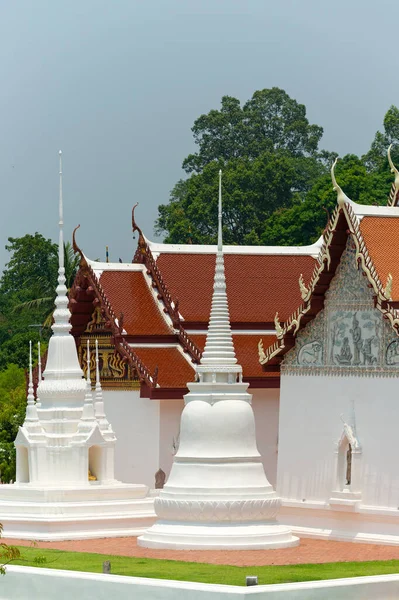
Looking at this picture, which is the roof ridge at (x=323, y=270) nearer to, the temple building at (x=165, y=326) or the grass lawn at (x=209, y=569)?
the temple building at (x=165, y=326)

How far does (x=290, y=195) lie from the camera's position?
63.9 m

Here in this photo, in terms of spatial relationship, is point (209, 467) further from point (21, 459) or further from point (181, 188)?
point (181, 188)

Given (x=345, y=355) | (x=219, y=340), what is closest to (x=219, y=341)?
(x=219, y=340)

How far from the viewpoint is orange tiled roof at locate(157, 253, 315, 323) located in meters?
38.9

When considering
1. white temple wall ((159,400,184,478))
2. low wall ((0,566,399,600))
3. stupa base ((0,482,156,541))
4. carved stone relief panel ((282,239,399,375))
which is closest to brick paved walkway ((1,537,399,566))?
stupa base ((0,482,156,541))

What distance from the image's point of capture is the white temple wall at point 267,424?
3756cm

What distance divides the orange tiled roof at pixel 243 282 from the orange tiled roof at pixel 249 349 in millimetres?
310

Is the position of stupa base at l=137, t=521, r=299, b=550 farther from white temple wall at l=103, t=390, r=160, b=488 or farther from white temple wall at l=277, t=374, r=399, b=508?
white temple wall at l=103, t=390, r=160, b=488

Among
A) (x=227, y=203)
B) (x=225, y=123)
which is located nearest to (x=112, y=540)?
(x=227, y=203)

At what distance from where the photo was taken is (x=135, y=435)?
124 ft

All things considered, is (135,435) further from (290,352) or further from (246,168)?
(246,168)

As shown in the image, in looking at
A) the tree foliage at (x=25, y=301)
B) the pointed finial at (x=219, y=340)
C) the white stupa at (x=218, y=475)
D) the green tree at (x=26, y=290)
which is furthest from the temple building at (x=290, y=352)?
the green tree at (x=26, y=290)

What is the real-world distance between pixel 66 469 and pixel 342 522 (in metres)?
4.64

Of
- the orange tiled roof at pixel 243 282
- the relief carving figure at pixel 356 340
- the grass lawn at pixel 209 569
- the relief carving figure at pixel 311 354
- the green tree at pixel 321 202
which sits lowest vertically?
the grass lawn at pixel 209 569
